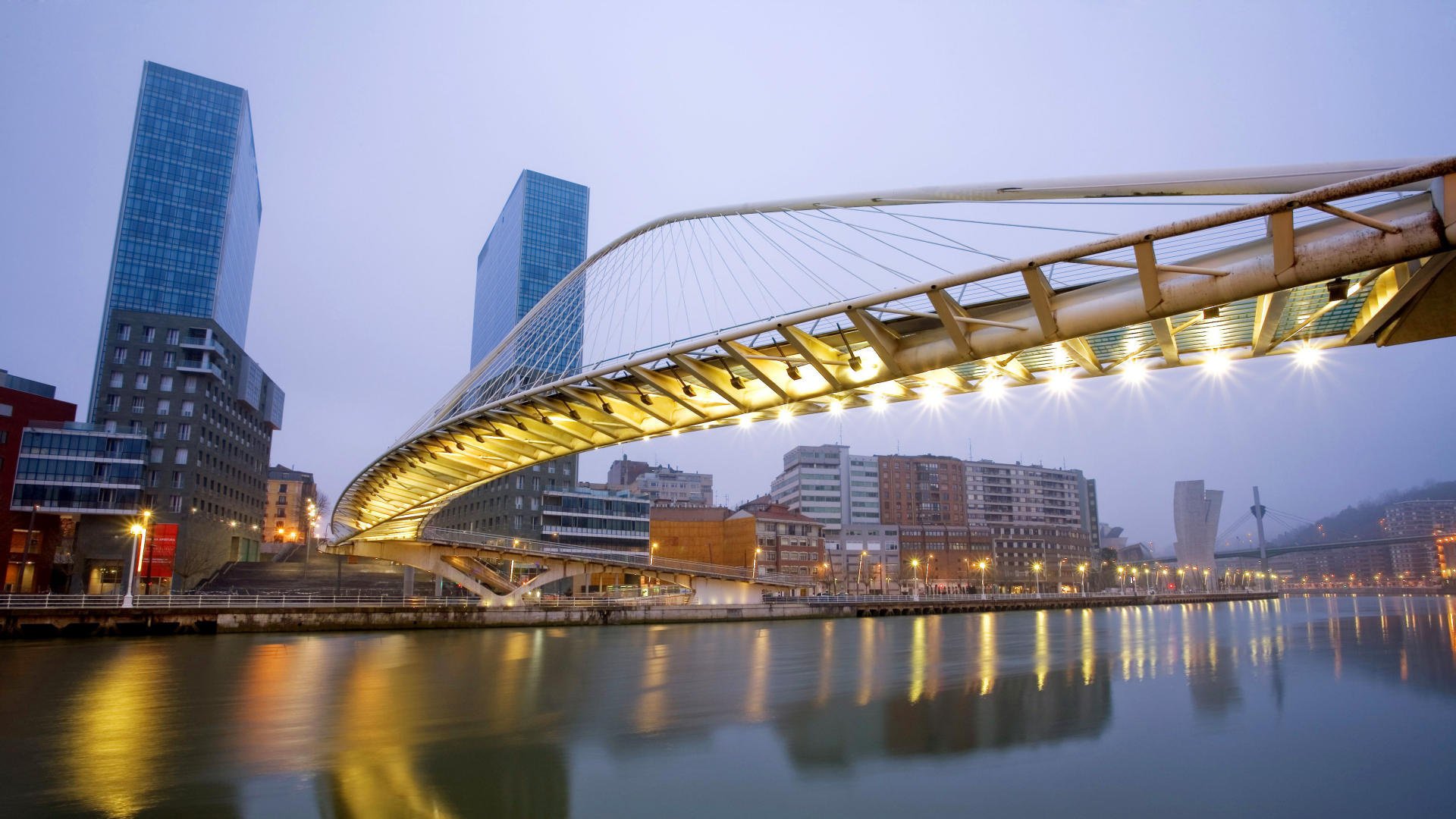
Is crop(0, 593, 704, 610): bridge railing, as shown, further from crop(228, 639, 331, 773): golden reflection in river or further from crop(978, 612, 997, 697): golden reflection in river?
crop(978, 612, 997, 697): golden reflection in river

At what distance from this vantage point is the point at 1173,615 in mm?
79688

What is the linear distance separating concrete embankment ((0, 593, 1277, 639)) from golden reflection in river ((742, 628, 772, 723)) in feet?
66.0

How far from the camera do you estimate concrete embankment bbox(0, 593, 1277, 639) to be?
42.4 meters

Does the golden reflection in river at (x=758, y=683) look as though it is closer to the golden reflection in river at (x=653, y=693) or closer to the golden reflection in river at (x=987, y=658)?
the golden reflection in river at (x=653, y=693)

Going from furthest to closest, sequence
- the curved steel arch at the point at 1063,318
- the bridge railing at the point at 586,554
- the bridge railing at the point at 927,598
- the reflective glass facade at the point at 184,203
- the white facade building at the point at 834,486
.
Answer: the white facade building at the point at 834,486 → the reflective glass facade at the point at 184,203 → the bridge railing at the point at 927,598 → the bridge railing at the point at 586,554 → the curved steel arch at the point at 1063,318

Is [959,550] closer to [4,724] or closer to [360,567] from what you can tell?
[360,567]

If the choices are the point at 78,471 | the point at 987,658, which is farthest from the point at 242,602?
the point at 987,658

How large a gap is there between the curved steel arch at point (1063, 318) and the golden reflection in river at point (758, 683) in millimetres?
7599

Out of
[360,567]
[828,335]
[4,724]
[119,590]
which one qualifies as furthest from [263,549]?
[828,335]

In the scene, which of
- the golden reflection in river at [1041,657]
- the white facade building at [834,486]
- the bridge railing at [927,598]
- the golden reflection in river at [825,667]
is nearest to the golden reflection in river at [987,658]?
the golden reflection in river at [1041,657]

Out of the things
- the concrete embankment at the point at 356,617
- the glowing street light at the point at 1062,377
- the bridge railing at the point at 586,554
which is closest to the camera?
the glowing street light at the point at 1062,377

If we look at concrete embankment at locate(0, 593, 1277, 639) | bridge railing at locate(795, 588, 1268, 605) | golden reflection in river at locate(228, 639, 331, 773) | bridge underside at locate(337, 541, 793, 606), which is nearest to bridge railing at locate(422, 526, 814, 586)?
bridge underside at locate(337, 541, 793, 606)

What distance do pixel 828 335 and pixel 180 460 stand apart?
3211 inches

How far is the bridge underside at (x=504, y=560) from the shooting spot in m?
62.8
